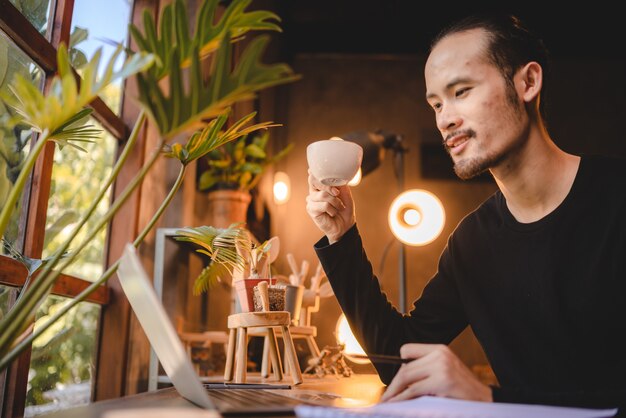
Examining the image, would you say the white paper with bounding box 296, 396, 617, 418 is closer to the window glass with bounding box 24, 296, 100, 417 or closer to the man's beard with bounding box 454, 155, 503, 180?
the man's beard with bounding box 454, 155, 503, 180

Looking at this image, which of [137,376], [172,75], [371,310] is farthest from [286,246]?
[172,75]

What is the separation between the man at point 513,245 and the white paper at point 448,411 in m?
0.40

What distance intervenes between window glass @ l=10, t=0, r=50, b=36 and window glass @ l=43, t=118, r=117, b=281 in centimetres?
36

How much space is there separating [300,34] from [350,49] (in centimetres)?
43

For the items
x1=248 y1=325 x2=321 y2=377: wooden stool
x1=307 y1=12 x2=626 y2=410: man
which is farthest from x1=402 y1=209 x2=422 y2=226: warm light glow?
x1=307 y1=12 x2=626 y2=410: man

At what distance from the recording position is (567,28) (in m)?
4.17

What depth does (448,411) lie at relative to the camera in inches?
25.8

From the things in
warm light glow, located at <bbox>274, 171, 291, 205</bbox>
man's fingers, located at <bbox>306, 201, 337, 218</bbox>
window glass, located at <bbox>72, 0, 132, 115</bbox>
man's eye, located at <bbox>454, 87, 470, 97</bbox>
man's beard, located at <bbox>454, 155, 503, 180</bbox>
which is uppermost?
window glass, located at <bbox>72, 0, 132, 115</bbox>

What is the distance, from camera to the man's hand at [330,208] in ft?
3.99

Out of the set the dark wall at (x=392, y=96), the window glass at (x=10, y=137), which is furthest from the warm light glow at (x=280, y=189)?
the window glass at (x=10, y=137)

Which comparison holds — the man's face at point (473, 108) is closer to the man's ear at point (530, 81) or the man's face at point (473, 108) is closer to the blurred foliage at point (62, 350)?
the man's ear at point (530, 81)

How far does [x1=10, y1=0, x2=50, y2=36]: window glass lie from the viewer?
1.41 meters

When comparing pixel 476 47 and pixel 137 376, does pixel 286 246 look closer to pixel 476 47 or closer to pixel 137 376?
pixel 137 376

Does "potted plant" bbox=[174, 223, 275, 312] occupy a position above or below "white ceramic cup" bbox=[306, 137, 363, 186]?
below
